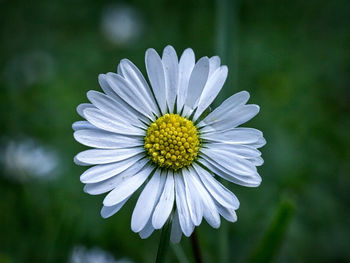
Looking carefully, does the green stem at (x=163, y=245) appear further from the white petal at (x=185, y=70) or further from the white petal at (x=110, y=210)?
the white petal at (x=185, y=70)

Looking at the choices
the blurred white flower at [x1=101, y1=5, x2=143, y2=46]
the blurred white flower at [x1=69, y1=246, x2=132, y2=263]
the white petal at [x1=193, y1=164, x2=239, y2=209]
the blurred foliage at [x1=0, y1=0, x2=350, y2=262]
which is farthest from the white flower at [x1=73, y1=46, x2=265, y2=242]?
the blurred white flower at [x1=101, y1=5, x2=143, y2=46]

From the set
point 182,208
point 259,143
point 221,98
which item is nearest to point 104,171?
point 182,208
